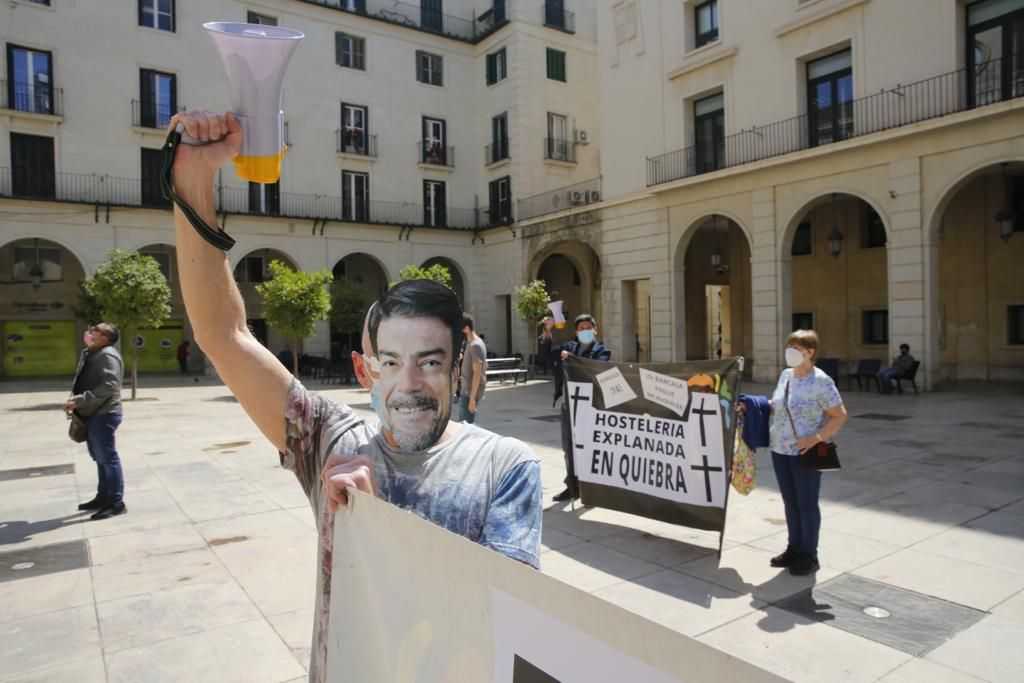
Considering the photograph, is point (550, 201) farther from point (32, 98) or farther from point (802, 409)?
point (802, 409)

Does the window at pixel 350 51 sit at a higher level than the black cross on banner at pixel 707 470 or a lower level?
higher

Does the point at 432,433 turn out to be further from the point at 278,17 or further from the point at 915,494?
the point at 278,17

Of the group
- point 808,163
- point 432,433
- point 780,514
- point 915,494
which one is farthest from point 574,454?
point 808,163

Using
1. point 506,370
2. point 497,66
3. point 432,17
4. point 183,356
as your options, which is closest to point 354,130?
point 497,66

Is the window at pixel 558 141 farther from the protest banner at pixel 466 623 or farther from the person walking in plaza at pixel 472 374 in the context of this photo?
the protest banner at pixel 466 623

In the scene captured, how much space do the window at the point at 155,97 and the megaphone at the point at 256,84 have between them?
27942mm

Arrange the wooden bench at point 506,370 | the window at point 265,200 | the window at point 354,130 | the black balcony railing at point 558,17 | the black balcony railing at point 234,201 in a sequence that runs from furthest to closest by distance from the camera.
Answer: the black balcony railing at point 558,17 < the window at point 354,130 < the window at point 265,200 < the black balcony railing at point 234,201 < the wooden bench at point 506,370

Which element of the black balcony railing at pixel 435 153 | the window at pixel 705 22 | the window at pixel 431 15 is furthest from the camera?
the window at pixel 431 15

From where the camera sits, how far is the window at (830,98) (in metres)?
17.4

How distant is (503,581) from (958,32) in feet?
61.5

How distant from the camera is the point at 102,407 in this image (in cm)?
670

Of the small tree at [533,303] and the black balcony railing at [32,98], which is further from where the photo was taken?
the small tree at [533,303]

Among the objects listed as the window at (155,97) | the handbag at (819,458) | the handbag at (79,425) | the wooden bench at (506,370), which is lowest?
the wooden bench at (506,370)

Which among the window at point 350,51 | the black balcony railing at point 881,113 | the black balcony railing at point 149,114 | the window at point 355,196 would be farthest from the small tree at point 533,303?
the black balcony railing at point 149,114
